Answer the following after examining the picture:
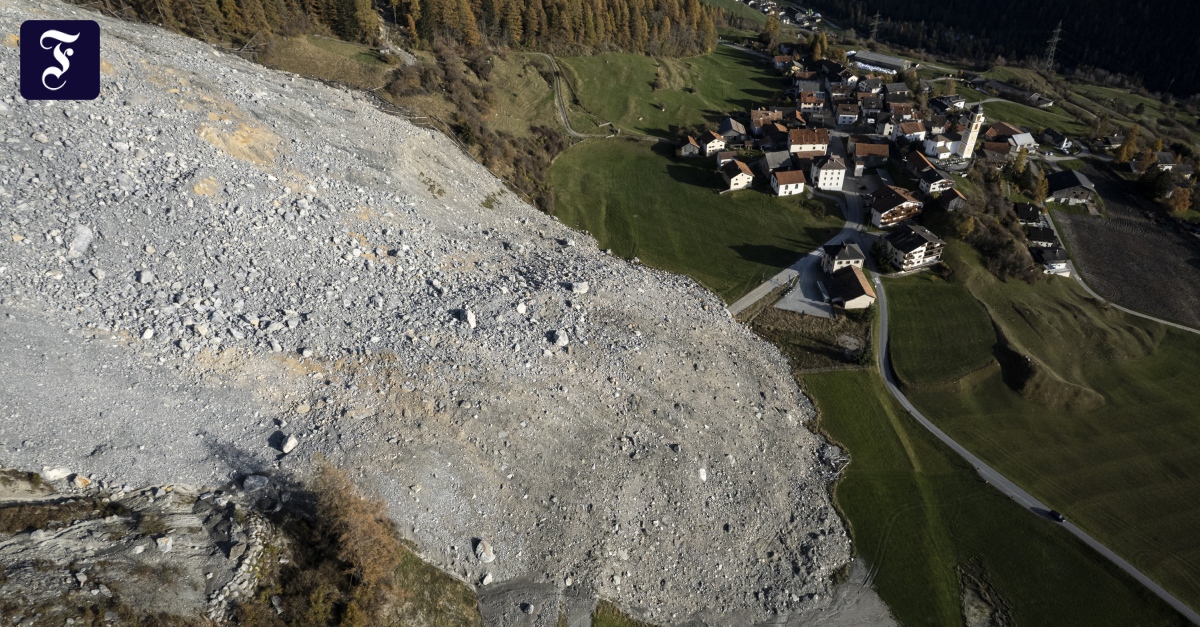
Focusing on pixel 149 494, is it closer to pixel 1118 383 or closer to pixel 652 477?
pixel 652 477

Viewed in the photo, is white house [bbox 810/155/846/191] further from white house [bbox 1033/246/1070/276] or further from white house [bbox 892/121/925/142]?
white house [bbox 1033/246/1070/276]

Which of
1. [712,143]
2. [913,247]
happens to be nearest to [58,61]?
[712,143]

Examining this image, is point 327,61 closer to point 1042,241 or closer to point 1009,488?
point 1009,488

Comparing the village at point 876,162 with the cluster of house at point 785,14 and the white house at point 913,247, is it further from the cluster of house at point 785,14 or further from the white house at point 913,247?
the cluster of house at point 785,14

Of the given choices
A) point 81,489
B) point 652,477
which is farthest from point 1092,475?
point 81,489

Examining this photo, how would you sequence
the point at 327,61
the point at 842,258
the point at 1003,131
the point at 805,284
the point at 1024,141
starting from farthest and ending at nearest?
the point at 1003,131 → the point at 1024,141 → the point at 327,61 → the point at 842,258 → the point at 805,284
